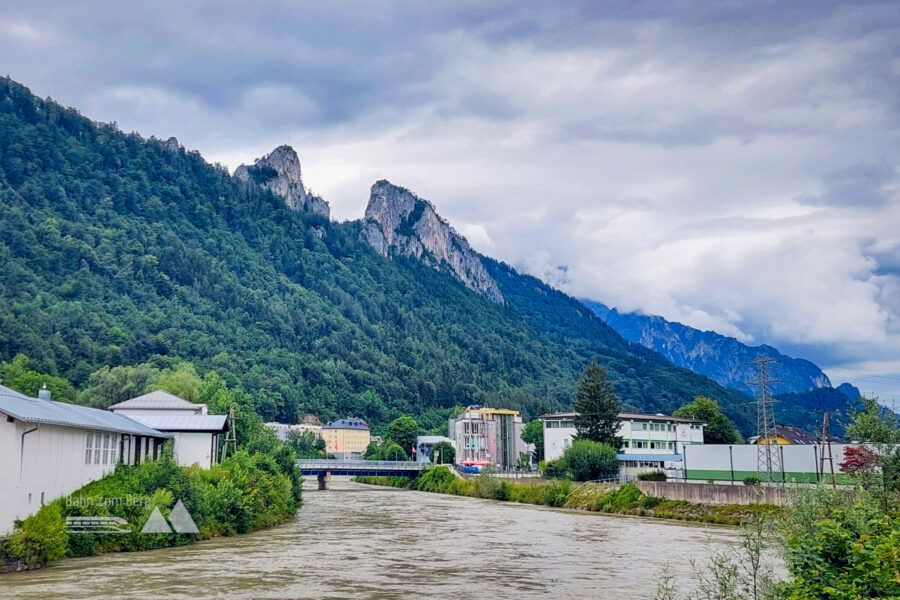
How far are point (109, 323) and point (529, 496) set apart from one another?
4211 inches

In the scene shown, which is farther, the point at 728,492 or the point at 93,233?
the point at 93,233

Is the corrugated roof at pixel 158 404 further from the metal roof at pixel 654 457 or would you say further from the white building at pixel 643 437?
the metal roof at pixel 654 457

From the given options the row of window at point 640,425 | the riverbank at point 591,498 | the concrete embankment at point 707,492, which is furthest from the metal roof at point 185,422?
the row of window at point 640,425

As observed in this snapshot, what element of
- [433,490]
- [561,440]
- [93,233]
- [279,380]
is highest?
[93,233]

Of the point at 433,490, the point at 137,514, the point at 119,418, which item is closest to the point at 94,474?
the point at 137,514

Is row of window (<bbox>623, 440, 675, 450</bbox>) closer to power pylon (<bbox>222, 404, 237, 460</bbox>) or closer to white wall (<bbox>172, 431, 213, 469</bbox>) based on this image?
power pylon (<bbox>222, 404, 237, 460</bbox>)

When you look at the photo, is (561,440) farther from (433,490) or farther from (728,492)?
(728,492)

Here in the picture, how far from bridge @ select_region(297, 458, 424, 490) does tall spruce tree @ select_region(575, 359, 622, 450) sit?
31809 mm

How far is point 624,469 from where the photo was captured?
261ft

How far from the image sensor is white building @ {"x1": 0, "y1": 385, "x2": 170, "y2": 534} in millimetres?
28562

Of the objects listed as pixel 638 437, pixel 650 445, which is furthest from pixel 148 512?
Result: pixel 650 445
